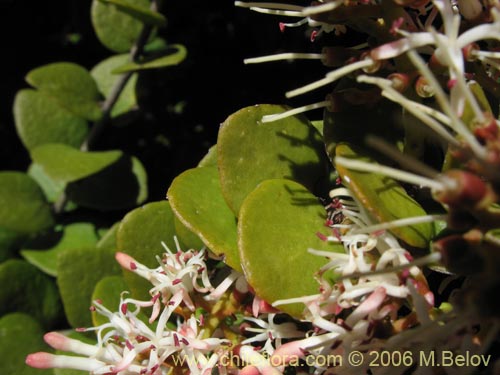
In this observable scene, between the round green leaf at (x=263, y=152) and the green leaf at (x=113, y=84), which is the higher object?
the round green leaf at (x=263, y=152)

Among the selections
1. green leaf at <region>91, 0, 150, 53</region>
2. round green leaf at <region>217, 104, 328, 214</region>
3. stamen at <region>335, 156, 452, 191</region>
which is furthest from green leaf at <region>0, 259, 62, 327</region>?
stamen at <region>335, 156, 452, 191</region>

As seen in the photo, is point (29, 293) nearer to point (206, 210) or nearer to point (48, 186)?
point (48, 186)

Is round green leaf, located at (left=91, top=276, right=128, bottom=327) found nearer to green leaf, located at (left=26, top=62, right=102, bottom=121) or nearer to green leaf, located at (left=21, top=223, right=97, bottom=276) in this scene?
green leaf, located at (left=21, top=223, right=97, bottom=276)

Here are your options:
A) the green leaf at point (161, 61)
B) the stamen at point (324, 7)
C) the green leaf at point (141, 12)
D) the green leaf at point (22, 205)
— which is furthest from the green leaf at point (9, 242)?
the stamen at point (324, 7)

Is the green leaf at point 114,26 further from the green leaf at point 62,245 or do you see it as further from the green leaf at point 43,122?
the green leaf at point 62,245

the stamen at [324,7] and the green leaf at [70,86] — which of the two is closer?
the stamen at [324,7]

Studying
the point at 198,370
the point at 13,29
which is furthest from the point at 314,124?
the point at 13,29
